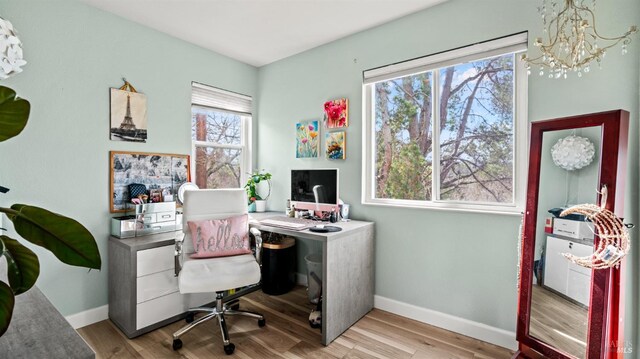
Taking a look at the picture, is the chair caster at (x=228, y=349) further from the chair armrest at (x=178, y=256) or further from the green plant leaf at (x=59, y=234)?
the green plant leaf at (x=59, y=234)

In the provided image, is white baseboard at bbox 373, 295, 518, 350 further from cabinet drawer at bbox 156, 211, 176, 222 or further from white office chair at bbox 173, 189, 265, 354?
cabinet drawer at bbox 156, 211, 176, 222

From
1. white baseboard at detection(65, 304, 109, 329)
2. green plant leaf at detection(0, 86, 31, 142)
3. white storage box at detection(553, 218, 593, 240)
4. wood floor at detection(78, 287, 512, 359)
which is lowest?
wood floor at detection(78, 287, 512, 359)

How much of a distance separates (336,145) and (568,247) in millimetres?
1930

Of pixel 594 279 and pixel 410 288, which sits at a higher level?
pixel 594 279

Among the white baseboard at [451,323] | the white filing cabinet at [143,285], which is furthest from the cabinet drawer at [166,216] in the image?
the white baseboard at [451,323]

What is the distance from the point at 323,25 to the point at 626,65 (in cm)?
210

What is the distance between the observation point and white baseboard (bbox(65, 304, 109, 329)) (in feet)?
7.69

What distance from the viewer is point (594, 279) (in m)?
1.50

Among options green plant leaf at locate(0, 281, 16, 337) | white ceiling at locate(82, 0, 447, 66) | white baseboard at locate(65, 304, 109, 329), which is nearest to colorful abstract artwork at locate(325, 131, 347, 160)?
white ceiling at locate(82, 0, 447, 66)

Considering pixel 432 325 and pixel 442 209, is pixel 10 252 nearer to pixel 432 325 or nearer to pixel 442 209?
pixel 442 209

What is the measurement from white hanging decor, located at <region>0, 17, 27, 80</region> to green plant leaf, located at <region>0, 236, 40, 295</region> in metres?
2.23

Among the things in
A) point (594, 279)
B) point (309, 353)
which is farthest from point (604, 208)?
point (309, 353)

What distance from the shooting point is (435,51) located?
2.41 metres

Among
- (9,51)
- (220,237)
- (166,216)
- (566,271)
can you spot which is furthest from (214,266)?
(566,271)
